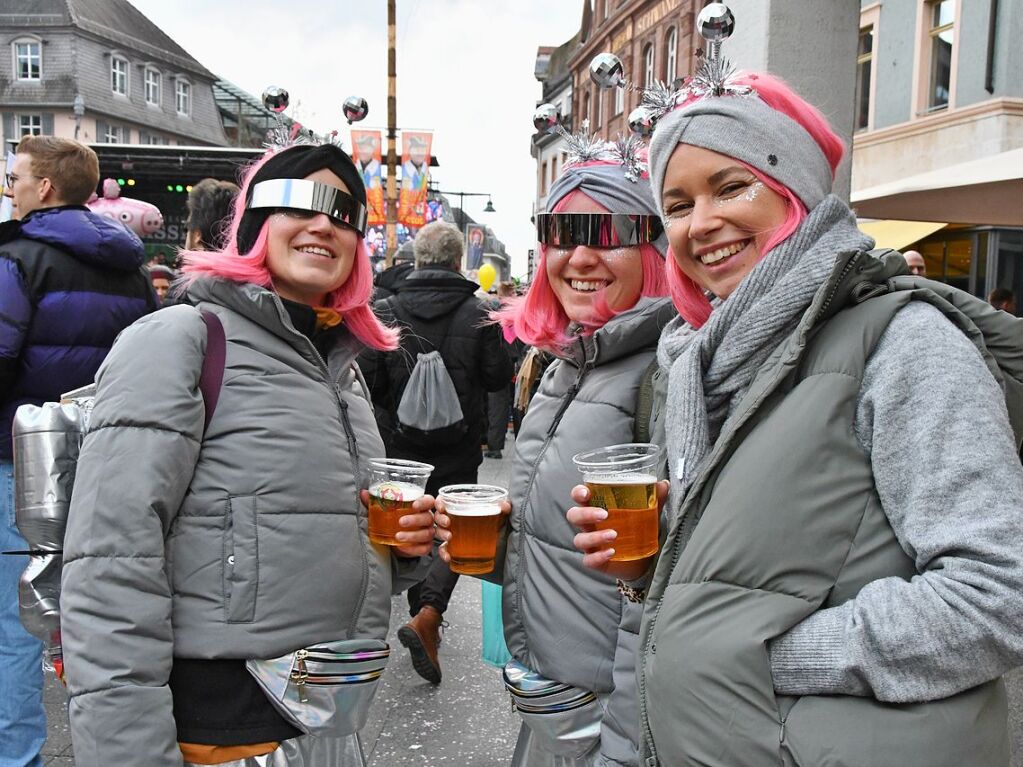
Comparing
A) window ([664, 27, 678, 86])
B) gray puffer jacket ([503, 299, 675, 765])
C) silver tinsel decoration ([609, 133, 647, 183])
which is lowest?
gray puffer jacket ([503, 299, 675, 765])

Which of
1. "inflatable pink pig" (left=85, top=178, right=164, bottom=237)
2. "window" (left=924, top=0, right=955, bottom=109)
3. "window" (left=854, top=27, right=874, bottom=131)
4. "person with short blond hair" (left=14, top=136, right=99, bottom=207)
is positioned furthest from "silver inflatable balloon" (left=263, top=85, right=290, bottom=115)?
"window" (left=854, top=27, right=874, bottom=131)

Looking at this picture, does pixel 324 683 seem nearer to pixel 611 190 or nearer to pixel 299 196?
pixel 299 196

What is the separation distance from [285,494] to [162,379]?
357 mm

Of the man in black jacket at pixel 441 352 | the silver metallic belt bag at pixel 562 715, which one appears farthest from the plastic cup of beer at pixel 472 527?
the man in black jacket at pixel 441 352

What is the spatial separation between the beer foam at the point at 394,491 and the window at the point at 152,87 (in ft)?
189

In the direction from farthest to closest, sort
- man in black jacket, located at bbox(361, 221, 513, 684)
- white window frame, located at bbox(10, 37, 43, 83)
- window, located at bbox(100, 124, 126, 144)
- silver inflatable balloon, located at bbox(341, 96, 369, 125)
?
window, located at bbox(100, 124, 126, 144)
white window frame, located at bbox(10, 37, 43, 83)
man in black jacket, located at bbox(361, 221, 513, 684)
silver inflatable balloon, located at bbox(341, 96, 369, 125)

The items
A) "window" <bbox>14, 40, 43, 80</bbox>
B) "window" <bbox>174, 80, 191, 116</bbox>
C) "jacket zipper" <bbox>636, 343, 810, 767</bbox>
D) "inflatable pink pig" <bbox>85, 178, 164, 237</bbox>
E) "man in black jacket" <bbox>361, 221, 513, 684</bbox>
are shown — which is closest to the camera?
"jacket zipper" <bbox>636, 343, 810, 767</bbox>

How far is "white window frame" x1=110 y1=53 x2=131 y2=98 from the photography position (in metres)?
50.7

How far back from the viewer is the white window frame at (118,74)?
50719mm

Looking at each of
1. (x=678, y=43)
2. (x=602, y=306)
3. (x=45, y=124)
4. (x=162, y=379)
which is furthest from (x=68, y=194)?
(x=45, y=124)

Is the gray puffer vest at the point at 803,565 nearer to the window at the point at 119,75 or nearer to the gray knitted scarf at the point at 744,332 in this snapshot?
the gray knitted scarf at the point at 744,332

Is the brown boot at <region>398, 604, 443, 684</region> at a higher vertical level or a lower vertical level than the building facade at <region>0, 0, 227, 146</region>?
lower

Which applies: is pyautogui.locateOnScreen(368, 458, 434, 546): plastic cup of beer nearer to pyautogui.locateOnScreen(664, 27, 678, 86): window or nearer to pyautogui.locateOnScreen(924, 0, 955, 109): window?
pyautogui.locateOnScreen(924, 0, 955, 109): window

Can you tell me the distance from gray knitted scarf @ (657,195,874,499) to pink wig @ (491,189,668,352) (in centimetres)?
83
